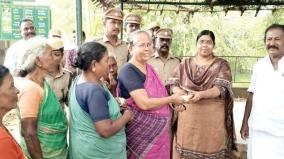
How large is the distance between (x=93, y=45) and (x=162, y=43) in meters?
1.96

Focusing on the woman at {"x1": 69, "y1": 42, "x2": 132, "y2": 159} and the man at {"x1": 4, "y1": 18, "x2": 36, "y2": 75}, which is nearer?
the woman at {"x1": 69, "y1": 42, "x2": 132, "y2": 159}

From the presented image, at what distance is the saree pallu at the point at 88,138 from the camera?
8.01 feet

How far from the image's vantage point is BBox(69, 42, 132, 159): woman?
2.37m

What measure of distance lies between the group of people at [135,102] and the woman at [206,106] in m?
0.01

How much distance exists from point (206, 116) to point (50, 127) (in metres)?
1.81

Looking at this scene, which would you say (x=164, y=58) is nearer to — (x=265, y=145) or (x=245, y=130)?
(x=245, y=130)

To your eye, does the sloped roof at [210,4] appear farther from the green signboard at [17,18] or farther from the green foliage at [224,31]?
the green foliage at [224,31]

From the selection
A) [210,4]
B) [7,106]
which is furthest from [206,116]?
[210,4]

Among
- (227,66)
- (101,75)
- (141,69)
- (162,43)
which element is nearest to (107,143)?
(101,75)

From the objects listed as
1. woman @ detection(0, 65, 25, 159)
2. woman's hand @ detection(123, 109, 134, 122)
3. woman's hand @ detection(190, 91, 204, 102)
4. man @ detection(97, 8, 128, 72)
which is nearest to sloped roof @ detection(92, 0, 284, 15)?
man @ detection(97, 8, 128, 72)

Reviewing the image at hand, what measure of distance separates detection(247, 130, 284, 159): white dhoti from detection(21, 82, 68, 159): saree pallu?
189 centimetres

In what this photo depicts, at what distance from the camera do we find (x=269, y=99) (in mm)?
3291

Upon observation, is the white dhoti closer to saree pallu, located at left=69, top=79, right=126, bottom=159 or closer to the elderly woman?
saree pallu, located at left=69, top=79, right=126, bottom=159

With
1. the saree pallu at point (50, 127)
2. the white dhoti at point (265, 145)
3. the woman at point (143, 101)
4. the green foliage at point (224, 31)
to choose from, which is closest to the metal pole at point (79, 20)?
the woman at point (143, 101)
